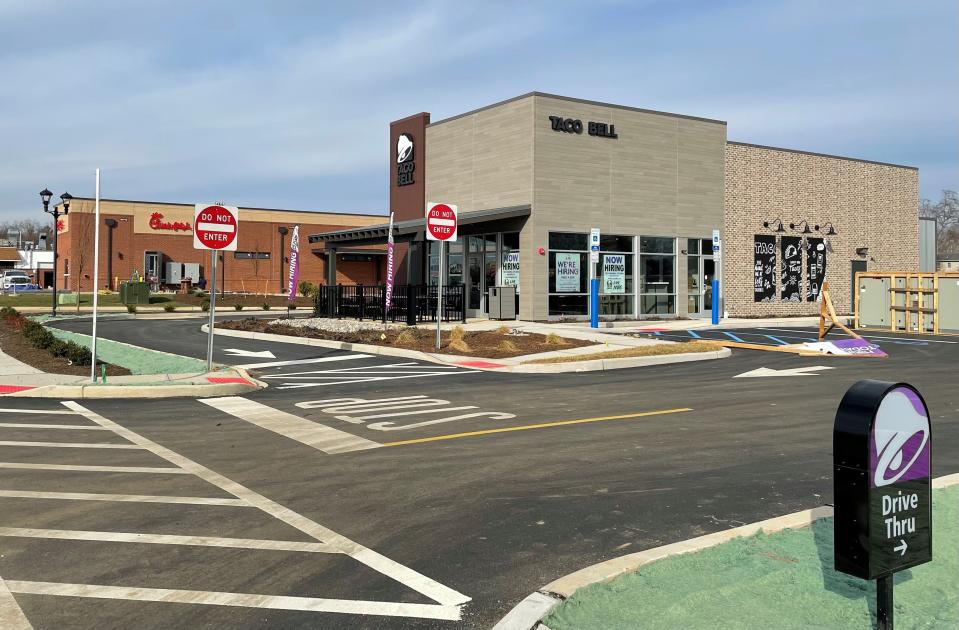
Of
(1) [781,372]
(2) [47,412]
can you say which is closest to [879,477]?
(2) [47,412]

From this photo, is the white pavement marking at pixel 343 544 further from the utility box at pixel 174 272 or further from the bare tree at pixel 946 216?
the bare tree at pixel 946 216

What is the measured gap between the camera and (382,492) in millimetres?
6586

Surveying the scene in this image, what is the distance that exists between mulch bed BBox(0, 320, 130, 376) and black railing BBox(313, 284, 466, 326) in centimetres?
1103

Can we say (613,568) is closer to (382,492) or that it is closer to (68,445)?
(382,492)

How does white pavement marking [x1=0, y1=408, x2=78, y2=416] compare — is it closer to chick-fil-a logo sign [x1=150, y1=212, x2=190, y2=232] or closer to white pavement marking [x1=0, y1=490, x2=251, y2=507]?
Result: white pavement marking [x1=0, y1=490, x2=251, y2=507]

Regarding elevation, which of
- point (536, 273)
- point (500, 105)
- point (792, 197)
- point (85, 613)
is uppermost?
point (500, 105)

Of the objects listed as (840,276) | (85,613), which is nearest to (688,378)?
(85,613)

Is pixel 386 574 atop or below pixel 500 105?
below

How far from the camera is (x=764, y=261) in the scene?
34469 mm

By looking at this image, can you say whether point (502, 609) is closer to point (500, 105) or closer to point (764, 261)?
point (500, 105)

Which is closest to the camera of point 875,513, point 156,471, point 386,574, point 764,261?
point 875,513

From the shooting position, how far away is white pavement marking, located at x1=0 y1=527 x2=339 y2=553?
5.21 m

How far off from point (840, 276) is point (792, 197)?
464 cm

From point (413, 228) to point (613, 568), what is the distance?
25313 mm
